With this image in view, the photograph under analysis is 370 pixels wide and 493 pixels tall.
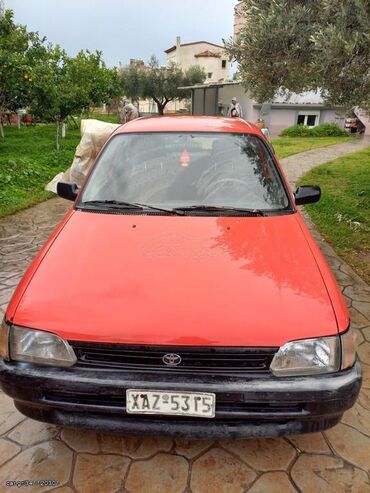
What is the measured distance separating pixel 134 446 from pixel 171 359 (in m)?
0.81

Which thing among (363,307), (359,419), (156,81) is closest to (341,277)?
(363,307)

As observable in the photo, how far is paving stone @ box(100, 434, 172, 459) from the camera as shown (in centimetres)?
219

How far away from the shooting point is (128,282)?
78.6 inches

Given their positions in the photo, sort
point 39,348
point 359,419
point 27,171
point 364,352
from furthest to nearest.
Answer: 1. point 27,171
2. point 364,352
3. point 359,419
4. point 39,348

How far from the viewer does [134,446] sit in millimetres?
2230

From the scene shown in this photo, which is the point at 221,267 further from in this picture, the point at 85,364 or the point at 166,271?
the point at 85,364

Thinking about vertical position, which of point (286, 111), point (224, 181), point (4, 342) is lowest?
point (4, 342)

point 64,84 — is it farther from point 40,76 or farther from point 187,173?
point 187,173

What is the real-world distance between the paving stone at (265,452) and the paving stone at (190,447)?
12 cm

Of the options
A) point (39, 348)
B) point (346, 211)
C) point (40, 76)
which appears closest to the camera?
point (39, 348)

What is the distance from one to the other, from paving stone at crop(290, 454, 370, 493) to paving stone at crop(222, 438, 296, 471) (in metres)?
0.07

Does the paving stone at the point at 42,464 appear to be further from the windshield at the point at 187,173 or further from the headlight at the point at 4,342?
the windshield at the point at 187,173

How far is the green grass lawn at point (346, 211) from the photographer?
16.6ft

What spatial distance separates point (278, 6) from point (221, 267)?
3682mm
